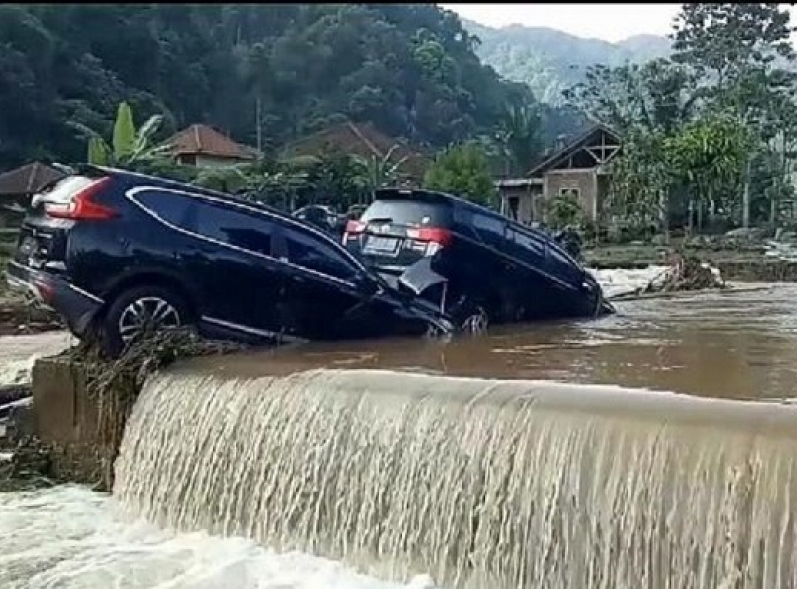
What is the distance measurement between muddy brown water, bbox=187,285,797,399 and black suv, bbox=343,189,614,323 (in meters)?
0.38

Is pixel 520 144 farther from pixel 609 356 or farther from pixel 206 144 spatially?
pixel 609 356

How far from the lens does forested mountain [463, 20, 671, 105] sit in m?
154

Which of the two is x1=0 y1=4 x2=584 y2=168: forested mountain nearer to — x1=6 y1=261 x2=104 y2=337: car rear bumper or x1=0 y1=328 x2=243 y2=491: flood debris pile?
x1=6 y1=261 x2=104 y2=337: car rear bumper

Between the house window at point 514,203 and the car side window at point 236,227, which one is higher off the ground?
the car side window at point 236,227

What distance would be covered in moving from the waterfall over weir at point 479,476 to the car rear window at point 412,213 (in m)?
3.77

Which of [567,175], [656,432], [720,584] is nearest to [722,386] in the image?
[656,432]

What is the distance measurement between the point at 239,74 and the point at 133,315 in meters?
58.4

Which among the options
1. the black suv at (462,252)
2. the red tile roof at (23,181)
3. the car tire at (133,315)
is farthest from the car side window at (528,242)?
the red tile roof at (23,181)

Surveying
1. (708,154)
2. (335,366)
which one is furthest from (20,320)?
(708,154)

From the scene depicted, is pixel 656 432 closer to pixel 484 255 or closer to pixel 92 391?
pixel 92 391

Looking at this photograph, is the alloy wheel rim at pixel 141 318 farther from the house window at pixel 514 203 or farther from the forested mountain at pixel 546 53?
the forested mountain at pixel 546 53

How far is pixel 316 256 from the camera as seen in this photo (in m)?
10.5

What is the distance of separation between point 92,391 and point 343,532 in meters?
2.97

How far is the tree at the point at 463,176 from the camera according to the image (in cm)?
4719
